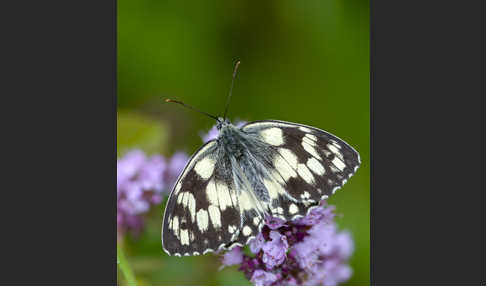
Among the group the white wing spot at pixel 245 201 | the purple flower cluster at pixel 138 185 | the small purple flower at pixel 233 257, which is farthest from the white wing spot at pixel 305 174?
the purple flower cluster at pixel 138 185

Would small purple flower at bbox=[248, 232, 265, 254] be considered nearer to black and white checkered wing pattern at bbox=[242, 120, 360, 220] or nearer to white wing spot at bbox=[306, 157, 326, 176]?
black and white checkered wing pattern at bbox=[242, 120, 360, 220]

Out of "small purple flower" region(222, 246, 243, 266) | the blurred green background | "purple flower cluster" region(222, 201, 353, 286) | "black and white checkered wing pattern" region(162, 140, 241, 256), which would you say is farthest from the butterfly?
the blurred green background

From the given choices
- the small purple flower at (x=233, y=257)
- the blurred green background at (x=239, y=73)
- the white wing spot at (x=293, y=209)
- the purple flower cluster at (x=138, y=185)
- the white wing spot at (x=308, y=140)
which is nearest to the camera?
the white wing spot at (x=293, y=209)

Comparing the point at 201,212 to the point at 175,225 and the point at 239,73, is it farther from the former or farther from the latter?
the point at 239,73

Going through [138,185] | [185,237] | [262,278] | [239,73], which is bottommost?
[262,278]

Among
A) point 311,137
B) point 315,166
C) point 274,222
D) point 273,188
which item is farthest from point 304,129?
point 274,222

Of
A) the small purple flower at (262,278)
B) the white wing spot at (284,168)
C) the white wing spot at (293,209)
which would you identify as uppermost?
the white wing spot at (284,168)

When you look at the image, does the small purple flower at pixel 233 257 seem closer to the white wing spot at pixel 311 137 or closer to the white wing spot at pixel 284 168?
the white wing spot at pixel 284 168
